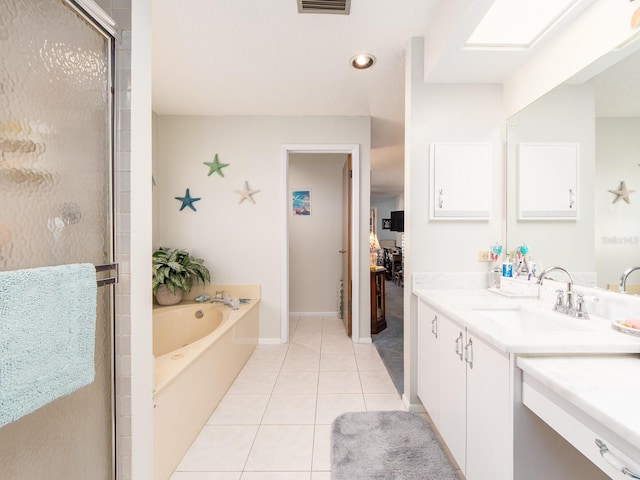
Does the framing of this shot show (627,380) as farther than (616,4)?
No

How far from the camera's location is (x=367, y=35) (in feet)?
5.93

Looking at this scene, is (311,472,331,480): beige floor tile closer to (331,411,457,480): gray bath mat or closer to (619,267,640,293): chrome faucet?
(331,411,457,480): gray bath mat

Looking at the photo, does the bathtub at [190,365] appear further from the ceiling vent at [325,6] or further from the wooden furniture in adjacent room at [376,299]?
the ceiling vent at [325,6]

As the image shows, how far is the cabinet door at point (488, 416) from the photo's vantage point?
92cm

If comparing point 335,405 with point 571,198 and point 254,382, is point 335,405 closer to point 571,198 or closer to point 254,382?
point 254,382

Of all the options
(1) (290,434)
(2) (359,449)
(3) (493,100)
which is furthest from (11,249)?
(3) (493,100)

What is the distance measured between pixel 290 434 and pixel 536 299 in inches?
63.3

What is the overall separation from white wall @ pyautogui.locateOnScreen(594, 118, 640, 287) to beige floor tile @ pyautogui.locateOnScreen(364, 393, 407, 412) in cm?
136

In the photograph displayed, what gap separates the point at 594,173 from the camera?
1273 mm

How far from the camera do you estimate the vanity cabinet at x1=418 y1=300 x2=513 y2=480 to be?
0.94m

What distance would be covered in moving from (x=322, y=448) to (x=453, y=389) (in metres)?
0.79

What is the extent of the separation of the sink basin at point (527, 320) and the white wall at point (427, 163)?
448 mm

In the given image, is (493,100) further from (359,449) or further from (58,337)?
(58,337)

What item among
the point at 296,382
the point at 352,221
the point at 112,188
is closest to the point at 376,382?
the point at 296,382
